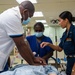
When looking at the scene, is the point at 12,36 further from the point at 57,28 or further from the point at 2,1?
the point at 57,28

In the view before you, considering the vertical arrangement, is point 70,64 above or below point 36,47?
below

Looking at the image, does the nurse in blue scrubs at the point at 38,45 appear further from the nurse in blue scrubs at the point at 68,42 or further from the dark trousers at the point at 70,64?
the dark trousers at the point at 70,64

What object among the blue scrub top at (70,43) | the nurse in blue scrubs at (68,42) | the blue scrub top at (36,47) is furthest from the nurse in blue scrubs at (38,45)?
the blue scrub top at (70,43)

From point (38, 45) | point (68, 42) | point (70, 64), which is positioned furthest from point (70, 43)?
point (38, 45)

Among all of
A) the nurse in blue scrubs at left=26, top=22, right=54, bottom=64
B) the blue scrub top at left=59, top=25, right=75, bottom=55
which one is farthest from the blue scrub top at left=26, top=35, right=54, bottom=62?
the blue scrub top at left=59, top=25, right=75, bottom=55

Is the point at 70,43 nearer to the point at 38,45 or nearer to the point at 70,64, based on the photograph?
the point at 70,64

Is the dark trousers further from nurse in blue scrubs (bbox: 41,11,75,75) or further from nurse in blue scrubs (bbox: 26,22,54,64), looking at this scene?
nurse in blue scrubs (bbox: 26,22,54,64)

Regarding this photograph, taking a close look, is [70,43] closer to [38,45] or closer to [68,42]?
[68,42]

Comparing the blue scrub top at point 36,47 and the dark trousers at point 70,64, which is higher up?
the blue scrub top at point 36,47

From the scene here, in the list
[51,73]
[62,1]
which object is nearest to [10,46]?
[51,73]

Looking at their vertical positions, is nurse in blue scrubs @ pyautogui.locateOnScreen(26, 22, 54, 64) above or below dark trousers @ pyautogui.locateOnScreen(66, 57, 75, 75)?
above

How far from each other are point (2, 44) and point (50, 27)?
10.1 metres

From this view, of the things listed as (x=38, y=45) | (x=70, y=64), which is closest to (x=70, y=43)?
(x=70, y=64)

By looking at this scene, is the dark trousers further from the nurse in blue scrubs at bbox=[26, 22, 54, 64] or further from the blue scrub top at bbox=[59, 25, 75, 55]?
the nurse in blue scrubs at bbox=[26, 22, 54, 64]
